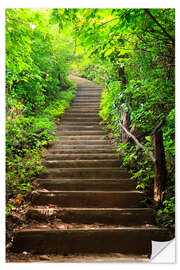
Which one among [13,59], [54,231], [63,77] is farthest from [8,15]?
[63,77]

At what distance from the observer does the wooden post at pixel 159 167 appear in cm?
236

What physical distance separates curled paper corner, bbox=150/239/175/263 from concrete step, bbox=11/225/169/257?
4 cm

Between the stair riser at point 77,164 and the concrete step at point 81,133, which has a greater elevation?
the concrete step at point 81,133

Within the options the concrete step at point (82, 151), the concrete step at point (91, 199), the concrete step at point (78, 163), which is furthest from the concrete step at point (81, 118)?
the concrete step at point (91, 199)

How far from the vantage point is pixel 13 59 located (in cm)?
255

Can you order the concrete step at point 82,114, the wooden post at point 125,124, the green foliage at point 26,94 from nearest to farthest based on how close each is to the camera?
the green foliage at point 26,94 < the wooden post at point 125,124 < the concrete step at point 82,114

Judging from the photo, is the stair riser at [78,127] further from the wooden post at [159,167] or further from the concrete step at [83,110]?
the wooden post at [159,167]

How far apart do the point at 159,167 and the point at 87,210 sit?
1.07 m

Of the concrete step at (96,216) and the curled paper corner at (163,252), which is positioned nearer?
the curled paper corner at (163,252)

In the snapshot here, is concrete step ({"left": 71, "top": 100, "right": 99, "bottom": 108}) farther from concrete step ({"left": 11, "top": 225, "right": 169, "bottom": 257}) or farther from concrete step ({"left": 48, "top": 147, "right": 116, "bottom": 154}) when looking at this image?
concrete step ({"left": 11, "top": 225, "right": 169, "bottom": 257})

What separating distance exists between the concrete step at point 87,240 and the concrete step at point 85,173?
3.84ft

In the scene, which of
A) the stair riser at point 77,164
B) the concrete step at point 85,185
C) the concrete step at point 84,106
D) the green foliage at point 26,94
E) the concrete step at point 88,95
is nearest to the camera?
the green foliage at point 26,94

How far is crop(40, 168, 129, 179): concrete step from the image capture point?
3.09 m

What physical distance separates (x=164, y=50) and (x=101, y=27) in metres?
0.89
